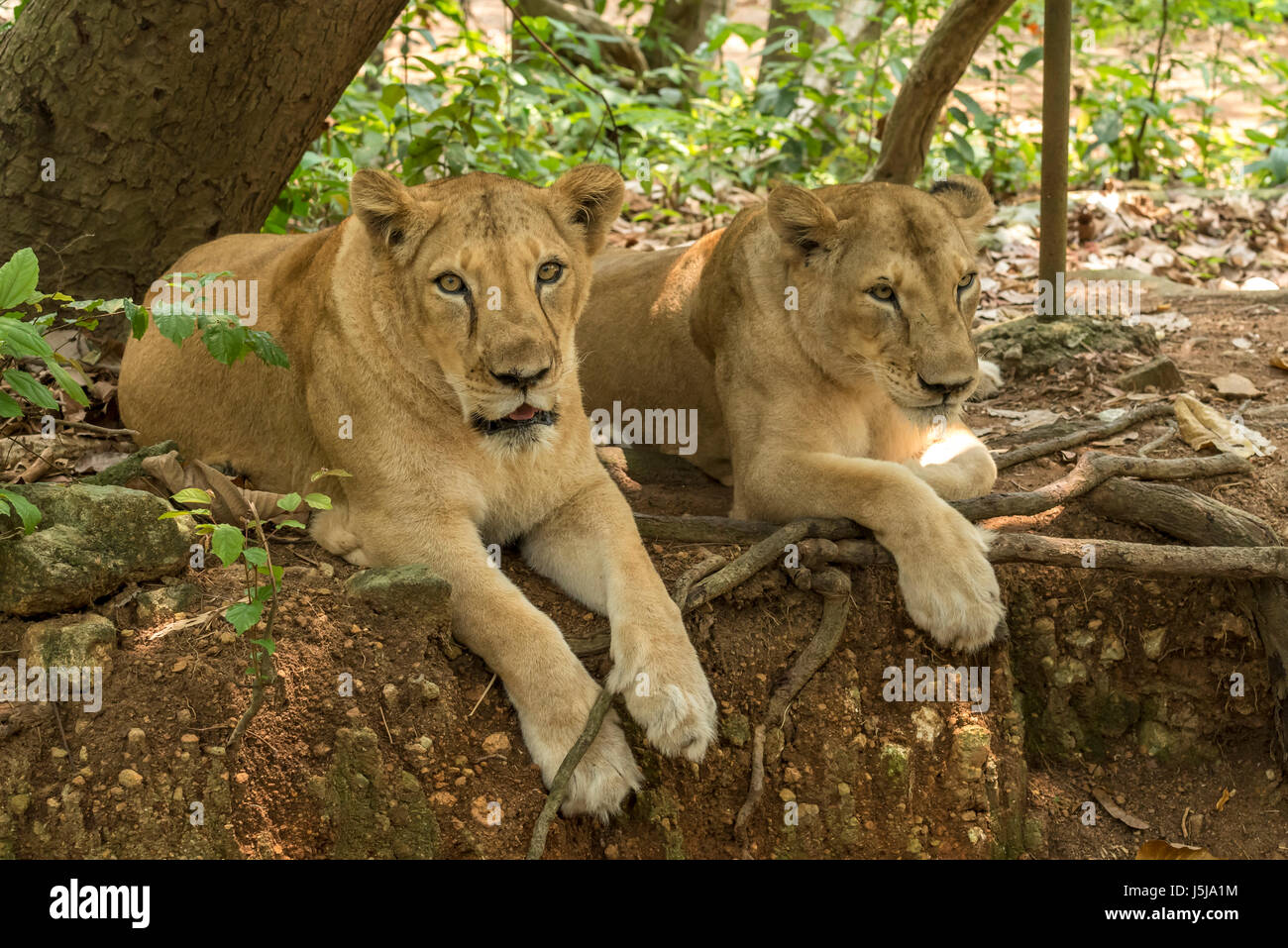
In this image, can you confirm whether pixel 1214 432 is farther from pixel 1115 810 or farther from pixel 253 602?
pixel 253 602

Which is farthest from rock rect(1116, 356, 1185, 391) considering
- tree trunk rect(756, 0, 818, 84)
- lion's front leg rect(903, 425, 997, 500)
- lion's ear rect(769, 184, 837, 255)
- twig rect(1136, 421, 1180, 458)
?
tree trunk rect(756, 0, 818, 84)

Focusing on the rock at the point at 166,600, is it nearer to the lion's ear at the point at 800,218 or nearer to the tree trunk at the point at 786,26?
the lion's ear at the point at 800,218

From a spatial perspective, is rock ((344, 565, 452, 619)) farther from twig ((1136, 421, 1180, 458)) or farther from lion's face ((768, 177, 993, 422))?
twig ((1136, 421, 1180, 458))

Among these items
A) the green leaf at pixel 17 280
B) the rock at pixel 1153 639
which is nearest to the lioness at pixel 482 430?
the green leaf at pixel 17 280

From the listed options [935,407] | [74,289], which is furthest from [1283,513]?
[74,289]

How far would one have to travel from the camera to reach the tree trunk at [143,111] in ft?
16.5

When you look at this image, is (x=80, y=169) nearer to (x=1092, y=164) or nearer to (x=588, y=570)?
(x=588, y=570)

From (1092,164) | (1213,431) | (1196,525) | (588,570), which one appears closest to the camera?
(588,570)

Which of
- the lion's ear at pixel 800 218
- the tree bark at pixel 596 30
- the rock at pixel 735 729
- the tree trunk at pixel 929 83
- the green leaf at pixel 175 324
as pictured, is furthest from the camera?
the tree bark at pixel 596 30

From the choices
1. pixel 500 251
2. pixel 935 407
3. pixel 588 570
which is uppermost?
pixel 500 251

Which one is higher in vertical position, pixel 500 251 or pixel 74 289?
pixel 500 251

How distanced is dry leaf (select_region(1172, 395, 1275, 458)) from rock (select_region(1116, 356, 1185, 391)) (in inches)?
19.0

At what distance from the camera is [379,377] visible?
4.12m

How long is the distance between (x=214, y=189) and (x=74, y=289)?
2.35ft
